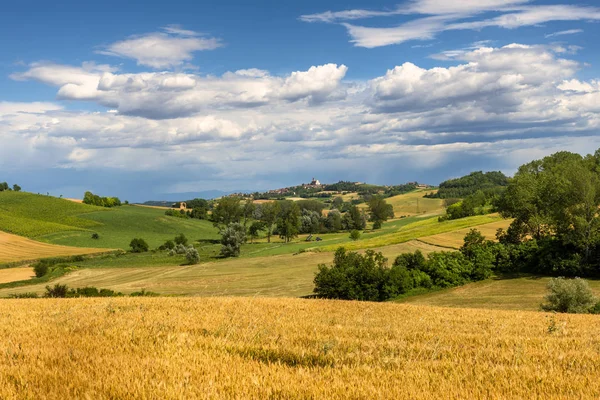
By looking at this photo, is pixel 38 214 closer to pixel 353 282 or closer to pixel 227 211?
pixel 227 211

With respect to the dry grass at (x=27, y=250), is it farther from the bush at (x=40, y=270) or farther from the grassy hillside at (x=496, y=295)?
the grassy hillside at (x=496, y=295)

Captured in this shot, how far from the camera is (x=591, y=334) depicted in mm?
13641

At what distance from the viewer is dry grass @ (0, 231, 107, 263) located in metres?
94.4

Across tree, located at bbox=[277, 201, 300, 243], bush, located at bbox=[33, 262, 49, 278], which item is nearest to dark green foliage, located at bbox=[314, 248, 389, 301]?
bush, located at bbox=[33, 262, 49, 278]

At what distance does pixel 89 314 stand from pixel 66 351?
6168mm

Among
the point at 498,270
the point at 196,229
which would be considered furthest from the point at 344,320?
the point at 196,229

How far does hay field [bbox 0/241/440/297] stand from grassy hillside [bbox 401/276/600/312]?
1472cm

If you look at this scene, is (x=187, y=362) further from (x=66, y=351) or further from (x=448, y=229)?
(x=448, y=229)

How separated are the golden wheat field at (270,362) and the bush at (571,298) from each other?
22364 millimetres

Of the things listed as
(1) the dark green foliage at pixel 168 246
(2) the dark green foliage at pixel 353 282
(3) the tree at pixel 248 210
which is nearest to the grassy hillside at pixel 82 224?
(1) the dark green foliage at pixel 168 246

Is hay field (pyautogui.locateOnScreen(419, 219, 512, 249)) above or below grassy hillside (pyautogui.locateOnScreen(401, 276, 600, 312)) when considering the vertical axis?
above

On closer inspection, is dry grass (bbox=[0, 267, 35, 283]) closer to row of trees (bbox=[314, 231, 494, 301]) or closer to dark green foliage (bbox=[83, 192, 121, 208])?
row of trees (bbox=[314, 231, 494, 301])

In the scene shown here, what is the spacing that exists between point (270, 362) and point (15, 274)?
8571 centimetres

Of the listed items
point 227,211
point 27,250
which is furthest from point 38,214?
point 227,211
